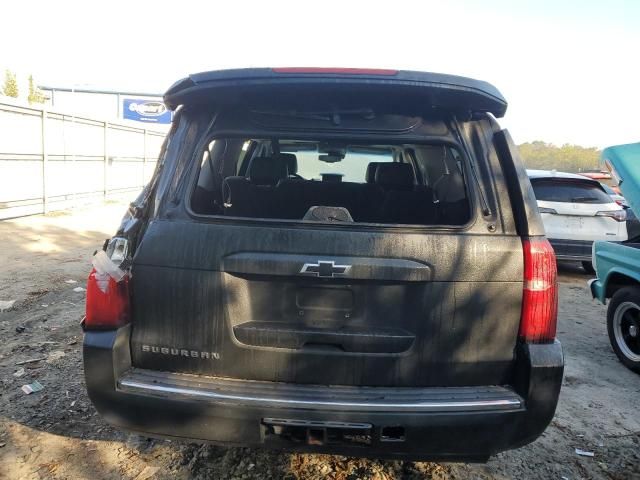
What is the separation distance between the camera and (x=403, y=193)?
290cm

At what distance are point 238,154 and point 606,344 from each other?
4134 mm

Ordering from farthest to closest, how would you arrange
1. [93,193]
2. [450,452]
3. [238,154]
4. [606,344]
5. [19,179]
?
[93,193] → [19,179] → [606,344] → [238,154] → [450,452]

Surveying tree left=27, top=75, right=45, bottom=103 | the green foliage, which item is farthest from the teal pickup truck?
tree left=27, top=75, right=45, bottom=103

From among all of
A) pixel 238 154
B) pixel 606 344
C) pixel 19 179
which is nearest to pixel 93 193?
pixel 19 179

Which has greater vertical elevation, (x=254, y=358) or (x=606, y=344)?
(x=254, y=358)

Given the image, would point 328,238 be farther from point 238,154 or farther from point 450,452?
point 238,154

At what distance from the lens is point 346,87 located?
2.12 m

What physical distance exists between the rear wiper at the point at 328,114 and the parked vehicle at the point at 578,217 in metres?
6.21

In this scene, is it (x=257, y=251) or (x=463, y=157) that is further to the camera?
(x=463, y=157)

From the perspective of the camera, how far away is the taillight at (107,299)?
2123mm

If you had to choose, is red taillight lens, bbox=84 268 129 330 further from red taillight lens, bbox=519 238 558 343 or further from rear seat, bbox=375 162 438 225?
red taillight lens, bbox=519 238 558 343

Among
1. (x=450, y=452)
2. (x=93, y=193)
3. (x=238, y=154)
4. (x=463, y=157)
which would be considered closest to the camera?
(x=450, y=452)

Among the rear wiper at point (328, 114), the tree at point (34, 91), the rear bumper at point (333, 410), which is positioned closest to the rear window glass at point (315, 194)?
the rear wiper at point (328, 114)

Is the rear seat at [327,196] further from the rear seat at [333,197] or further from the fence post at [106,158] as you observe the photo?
the fence post at [106,158]
